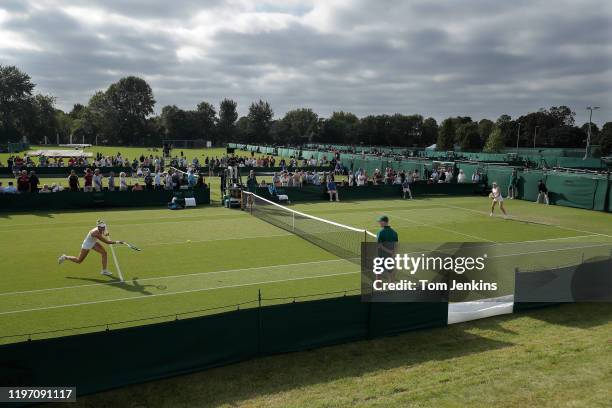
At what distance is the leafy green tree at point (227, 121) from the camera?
128 metres

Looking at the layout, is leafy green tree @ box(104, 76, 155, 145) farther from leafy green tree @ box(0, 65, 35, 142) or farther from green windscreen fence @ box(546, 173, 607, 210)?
green windscreen fence @ box(546, 173, 607, 210)

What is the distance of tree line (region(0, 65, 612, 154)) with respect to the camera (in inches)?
3903

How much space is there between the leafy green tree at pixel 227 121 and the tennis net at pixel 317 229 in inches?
4106

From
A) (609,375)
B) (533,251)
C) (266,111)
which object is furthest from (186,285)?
(266,111)

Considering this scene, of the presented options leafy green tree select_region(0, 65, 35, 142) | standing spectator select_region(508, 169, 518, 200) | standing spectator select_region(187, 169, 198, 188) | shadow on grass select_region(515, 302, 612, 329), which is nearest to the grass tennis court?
standing spectator select_region(187, 169, 198, 188)

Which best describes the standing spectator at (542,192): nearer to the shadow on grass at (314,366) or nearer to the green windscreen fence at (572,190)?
the green windscreen fence at (572,190)

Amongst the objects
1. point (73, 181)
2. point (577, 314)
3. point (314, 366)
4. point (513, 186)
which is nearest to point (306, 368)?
point (314, 366)

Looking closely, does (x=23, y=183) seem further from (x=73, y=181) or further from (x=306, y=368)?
(x=306, y=368)

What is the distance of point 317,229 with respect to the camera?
20594 mm

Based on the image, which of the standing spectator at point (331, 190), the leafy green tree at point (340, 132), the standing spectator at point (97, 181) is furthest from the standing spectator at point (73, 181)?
the leafy green tree at point (340, 132)

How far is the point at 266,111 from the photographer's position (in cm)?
13138

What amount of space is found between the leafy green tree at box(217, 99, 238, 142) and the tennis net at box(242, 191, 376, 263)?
342ft

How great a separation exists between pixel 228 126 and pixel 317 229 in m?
114

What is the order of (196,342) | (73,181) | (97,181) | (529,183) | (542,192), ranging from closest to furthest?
(196,342)
(73,181)
(97,181)
(542,192)
(529,183)
